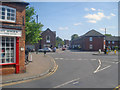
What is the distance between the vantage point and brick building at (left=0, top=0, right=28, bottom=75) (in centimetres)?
931

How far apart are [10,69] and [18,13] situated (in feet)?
14.3

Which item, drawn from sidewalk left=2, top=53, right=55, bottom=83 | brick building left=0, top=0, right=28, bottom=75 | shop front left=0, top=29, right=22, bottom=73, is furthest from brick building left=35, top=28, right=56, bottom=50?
shop front left=0, top=29, right=22, bottom=73

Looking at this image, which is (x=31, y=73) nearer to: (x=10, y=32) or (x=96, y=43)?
(x=10, y=32)

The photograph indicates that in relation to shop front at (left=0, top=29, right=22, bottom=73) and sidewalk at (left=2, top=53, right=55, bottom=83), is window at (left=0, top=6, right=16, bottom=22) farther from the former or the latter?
sidewalk at (left=2, top=53, right=55, bottom=83)

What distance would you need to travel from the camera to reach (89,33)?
51656 mm

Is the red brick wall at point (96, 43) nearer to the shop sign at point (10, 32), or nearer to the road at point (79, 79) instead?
the road at point (79, 79)

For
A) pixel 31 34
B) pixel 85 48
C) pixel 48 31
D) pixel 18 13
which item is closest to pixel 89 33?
pixel 85 48

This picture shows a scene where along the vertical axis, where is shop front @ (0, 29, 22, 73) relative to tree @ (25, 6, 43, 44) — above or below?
below

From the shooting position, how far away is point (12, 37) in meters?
9.76

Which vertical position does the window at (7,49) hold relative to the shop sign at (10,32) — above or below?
below

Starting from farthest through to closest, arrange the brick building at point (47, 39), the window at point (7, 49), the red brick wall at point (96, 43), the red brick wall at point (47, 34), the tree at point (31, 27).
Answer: the red brick wall at point (96, 43) → the red brick wall at point (47, 34) → the brick building at point (47, 39) → the tree at point (31, 27) → the window at point (7, 49)

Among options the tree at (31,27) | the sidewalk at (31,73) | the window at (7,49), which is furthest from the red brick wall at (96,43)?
the window at (7,49)

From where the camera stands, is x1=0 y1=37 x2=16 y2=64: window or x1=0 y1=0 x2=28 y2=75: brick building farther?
x1=0 y1=37 x2=16 y2=64: window

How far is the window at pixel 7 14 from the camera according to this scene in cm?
934
